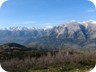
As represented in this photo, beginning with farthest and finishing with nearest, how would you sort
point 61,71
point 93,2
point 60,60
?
point 60,60, point 61,71, point 93,2

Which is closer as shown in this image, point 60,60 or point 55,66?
point 55,66

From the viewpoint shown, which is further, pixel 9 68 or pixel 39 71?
pixel 39 71

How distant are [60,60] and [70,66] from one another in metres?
0.56

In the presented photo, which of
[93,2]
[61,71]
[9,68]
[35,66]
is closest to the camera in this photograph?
[93,2]

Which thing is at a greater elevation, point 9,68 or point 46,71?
point 9,68

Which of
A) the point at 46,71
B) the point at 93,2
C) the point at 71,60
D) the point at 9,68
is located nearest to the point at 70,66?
the point at 71,60

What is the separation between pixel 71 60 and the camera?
11.8m

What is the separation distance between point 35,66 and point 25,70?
1.64 ft

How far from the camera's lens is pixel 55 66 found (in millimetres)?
11000

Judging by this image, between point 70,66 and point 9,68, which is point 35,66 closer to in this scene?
point 70,66

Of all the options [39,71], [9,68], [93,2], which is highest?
[93,2]

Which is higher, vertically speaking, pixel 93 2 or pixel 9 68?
pixel 93 2

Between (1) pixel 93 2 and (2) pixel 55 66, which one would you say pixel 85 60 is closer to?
(2) pixel 55 66

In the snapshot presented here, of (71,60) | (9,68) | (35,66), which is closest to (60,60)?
(71,60)
